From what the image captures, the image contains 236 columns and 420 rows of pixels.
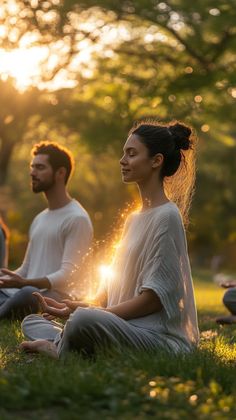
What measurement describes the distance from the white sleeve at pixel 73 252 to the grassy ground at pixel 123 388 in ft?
10.00

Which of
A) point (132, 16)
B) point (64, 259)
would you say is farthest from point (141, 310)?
point (132, 16)

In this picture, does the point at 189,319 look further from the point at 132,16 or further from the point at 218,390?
the point at 132,16

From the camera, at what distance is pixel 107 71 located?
84.7 feet

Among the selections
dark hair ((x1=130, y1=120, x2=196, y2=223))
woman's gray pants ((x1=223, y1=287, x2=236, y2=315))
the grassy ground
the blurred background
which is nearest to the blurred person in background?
woman's gray pants ((x1=223, y1=287, x2=236, y2=315))

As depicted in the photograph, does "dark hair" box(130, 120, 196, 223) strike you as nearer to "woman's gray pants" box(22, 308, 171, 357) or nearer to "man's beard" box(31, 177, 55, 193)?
"woman's gray pants" box(22, 308, 171, 357)

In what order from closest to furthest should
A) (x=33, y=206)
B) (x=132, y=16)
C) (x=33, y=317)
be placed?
(x=33, y=317), (x=132, y=16), (x=33, y=206)

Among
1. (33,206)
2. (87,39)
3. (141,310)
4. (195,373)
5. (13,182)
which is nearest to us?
(195,373)

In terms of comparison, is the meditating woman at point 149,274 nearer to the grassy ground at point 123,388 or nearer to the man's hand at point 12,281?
the grassy ground at point 123,388

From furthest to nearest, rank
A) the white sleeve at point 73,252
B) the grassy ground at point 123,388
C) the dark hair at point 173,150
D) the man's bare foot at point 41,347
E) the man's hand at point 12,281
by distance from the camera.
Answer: the white sleeve at point 73,252
the man's hand at point 12,281
the dark hair at point 173,150
the man's bare foot at point 41,347
the grassy ground at point 123,388

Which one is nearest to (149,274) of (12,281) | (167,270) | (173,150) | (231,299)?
(167,270)

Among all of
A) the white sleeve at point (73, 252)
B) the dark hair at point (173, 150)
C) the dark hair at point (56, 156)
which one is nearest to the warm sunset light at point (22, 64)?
the dark hair at point (56, 156)

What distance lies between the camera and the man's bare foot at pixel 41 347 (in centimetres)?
622

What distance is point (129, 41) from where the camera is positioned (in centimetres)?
2653

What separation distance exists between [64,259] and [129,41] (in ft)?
60.3
